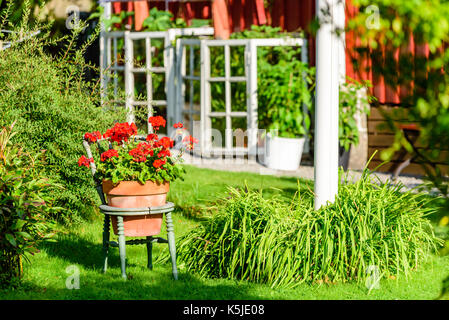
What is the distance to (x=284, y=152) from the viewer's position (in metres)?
9.48

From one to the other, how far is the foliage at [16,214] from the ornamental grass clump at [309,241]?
1.16m

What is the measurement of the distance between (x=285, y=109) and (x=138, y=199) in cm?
536

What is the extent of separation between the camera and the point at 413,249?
4.91 meters

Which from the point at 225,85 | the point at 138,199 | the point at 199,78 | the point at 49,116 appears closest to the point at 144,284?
the point at 138,199

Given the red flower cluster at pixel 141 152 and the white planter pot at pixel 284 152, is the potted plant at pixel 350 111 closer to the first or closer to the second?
the white planter pot at pixel 284 152

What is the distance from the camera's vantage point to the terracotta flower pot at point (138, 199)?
14.7ft

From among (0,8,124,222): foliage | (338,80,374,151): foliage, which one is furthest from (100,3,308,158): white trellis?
(0,8,124,222): foliage

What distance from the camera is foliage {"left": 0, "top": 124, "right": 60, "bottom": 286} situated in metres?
4.20

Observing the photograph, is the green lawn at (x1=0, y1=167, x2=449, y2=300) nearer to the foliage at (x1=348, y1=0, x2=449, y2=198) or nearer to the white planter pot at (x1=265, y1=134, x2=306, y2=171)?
the foliage at (x1=348, y1=0, x2=449, y2=198)

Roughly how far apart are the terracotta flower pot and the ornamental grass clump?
1.62ft

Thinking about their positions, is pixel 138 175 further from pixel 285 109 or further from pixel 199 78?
pixel 199 78
